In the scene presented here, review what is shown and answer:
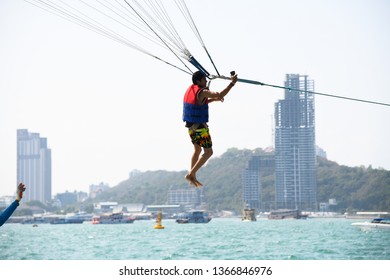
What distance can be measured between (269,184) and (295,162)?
15881 mm

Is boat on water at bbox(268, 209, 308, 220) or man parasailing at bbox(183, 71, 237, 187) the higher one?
man parasailing at bbox(183, 71, 237, 187)

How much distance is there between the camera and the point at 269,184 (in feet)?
643

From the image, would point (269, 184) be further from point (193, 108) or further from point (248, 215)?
point (193, 108)

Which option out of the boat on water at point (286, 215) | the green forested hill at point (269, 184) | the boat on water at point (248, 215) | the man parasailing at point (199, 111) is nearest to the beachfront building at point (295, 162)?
the green forested hill at point (269, 184)

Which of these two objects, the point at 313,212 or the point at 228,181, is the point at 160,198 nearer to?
the point at 228,181

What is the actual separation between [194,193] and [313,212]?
23.2 m

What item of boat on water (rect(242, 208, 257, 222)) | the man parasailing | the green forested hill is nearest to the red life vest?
the man parasailing

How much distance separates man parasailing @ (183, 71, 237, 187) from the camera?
12.8m

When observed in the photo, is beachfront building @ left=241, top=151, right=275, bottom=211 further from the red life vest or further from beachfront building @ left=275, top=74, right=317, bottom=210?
the red life vest

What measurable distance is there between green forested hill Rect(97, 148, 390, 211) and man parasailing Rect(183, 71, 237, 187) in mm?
147648

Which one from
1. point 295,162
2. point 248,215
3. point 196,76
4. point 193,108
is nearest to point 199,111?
point 193,108

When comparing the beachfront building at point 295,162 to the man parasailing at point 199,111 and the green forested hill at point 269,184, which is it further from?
the man parasailing at point 199,111

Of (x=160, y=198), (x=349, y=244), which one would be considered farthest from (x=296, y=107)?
(x=349, y=244)

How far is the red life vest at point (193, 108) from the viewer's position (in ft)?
42.1
